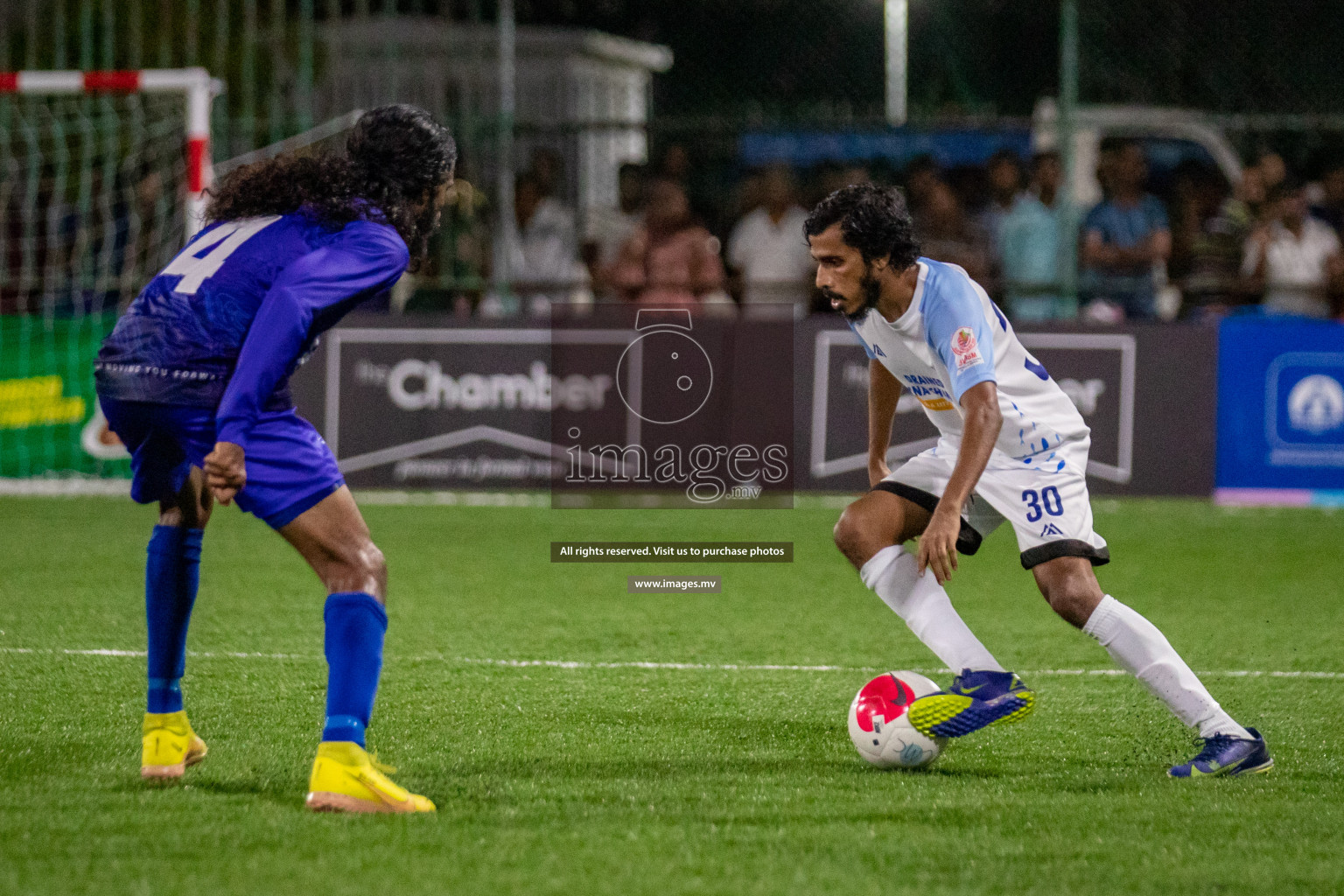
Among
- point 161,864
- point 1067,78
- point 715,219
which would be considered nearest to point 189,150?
point 715,219

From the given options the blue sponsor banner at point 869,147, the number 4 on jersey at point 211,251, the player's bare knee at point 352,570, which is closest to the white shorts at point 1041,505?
the player's bare knee at point 352,570

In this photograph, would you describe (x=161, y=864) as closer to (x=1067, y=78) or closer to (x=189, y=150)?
(x=189, y=150)

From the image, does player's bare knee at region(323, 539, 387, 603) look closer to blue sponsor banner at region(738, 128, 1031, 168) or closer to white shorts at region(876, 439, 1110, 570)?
white shorts at region(876, 439, 1110, 570)

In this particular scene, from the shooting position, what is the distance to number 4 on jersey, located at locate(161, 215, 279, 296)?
3980mm

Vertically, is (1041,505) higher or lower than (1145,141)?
lower

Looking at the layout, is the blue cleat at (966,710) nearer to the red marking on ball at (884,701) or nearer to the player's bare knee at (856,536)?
the red marking on ball at (884,701)

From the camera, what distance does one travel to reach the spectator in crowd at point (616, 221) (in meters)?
12.9

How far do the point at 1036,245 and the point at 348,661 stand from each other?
9.45m

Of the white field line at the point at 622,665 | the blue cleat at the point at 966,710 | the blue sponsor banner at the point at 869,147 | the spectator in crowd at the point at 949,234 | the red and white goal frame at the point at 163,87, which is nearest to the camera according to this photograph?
the blue cleat at the point at 966,710

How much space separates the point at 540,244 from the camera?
514 inches

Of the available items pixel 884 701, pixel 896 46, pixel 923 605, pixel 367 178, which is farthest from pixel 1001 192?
pixel 896 46

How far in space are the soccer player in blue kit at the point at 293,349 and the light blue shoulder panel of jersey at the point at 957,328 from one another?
1.37m

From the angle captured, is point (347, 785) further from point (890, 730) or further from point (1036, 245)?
point (1036, 245)

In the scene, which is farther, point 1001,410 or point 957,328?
point 1001,410
